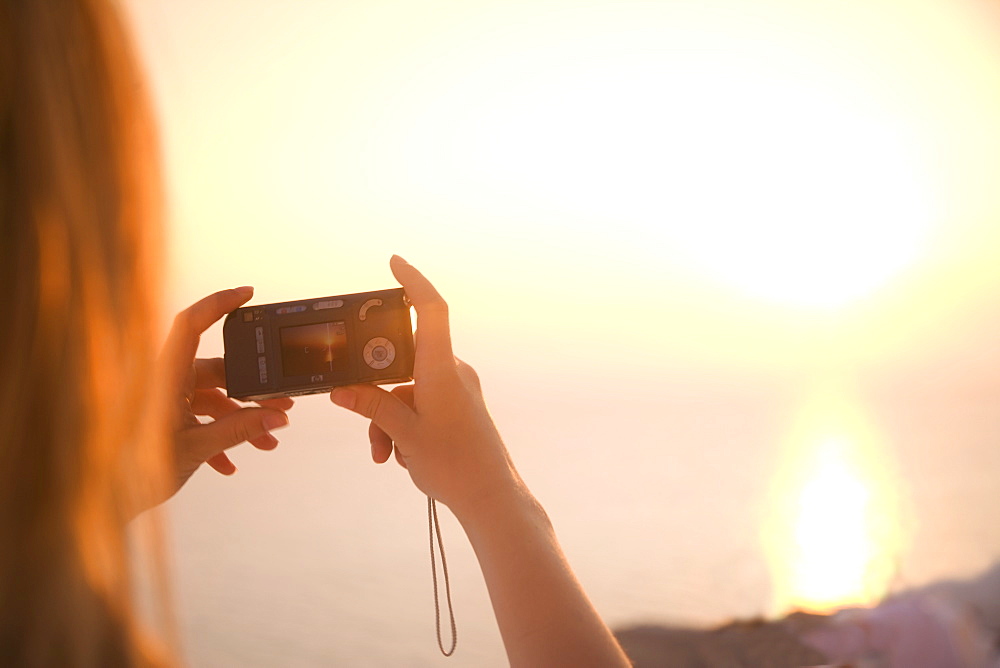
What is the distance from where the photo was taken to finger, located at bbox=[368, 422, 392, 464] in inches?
35.2

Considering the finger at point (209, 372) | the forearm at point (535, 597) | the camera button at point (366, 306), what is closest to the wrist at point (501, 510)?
the forearm at point (535, 597)

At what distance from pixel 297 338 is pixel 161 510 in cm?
56

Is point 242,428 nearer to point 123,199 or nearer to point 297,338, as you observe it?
point 297,338

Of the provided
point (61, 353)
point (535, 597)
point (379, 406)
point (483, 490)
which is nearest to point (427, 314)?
point (379, 406)

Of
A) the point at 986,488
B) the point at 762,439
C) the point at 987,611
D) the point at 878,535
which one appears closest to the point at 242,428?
the point at 987,611

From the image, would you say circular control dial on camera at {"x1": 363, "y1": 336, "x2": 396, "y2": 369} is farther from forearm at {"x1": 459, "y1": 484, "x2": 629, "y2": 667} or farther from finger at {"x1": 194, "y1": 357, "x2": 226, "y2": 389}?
forearm at {"x1": 459, "y1": 484, "x2": 629, "y2": 667}

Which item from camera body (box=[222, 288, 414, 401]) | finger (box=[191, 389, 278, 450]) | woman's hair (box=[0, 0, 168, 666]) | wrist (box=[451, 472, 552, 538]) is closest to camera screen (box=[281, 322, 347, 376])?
camera body (box=[222, 288, 414, 401])

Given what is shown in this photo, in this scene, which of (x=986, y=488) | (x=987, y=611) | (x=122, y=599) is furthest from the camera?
(x=986, y=488)

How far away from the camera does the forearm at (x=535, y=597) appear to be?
1.77 feet

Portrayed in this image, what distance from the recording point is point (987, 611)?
2.16 meters

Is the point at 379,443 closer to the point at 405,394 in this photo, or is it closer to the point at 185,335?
the point at 405,394

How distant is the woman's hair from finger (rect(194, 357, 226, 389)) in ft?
2.07

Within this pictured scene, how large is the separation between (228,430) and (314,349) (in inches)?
5.7

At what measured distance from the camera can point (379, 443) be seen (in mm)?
902
